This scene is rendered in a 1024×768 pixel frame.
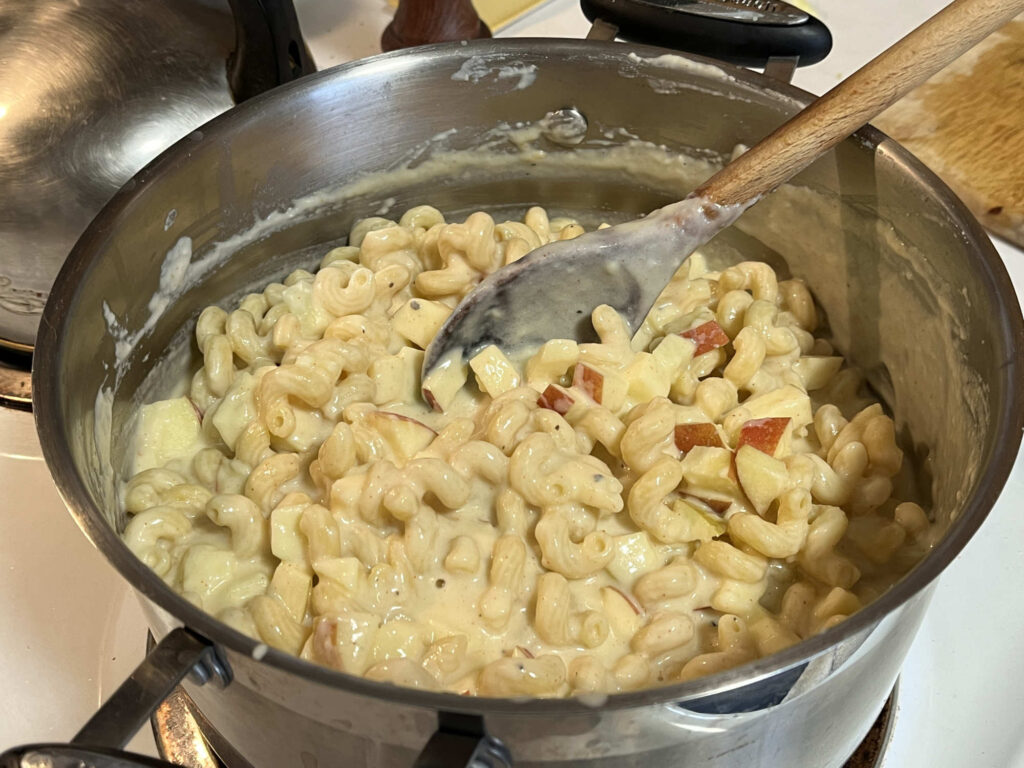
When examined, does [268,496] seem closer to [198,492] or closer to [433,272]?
[198,492]

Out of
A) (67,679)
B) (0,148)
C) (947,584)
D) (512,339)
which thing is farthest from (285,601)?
(947,584)

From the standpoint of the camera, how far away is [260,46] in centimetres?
121

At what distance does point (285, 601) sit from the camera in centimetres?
95

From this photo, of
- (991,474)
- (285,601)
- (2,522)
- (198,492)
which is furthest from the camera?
(2,522)

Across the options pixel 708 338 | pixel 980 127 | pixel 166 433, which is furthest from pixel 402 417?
pixel 980 127

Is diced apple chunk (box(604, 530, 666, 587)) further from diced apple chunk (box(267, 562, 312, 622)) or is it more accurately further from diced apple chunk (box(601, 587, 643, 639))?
diced apple chunk (box(267, 562, 312, 622))

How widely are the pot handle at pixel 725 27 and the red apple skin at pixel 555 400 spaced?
1.39 ft

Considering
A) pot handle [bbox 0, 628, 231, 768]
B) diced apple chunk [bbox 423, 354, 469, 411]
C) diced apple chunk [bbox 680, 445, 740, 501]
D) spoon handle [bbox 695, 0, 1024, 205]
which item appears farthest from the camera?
diced apple chunk [bbox 423, 354, 469, 411]

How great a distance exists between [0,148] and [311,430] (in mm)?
459

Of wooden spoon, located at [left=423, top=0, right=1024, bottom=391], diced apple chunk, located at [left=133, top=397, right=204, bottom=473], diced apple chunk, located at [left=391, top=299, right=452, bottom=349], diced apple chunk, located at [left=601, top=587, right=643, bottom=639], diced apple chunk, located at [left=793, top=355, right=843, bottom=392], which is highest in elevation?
wooden spoon, located at [left=423, top=0, right=1024, bottom=391]

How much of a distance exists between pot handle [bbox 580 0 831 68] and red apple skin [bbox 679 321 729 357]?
0.31m

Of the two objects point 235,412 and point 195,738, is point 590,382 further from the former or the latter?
point 195,738

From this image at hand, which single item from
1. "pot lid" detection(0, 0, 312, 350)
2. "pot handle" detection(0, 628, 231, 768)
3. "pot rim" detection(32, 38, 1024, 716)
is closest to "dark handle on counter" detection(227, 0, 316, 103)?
"pot lid" detection(0, 0, 312, 350)

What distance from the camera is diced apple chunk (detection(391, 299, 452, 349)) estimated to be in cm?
120
